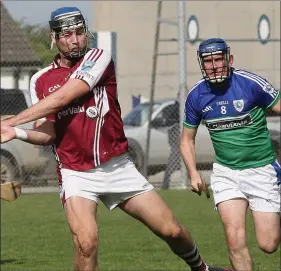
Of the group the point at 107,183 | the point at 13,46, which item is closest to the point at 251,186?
the point at 107,183

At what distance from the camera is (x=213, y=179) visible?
8.81 metres

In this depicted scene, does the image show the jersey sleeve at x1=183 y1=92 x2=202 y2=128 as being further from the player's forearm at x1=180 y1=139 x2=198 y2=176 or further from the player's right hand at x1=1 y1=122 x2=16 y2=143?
the player's right hand at x1=1 y1=122 x2=16 y2=143

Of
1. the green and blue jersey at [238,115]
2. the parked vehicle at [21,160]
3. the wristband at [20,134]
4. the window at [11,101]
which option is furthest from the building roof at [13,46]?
the wristband at [20,134]

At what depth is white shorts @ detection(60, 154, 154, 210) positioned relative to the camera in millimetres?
7762

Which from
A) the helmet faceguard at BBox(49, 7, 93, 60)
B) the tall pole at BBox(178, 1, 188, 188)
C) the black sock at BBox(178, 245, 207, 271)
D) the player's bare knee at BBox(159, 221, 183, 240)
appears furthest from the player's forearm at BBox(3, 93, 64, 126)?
the tall pole at BBox(178, 1, 188, 188)

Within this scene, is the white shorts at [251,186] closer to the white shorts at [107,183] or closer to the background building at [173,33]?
the white shorts at [107,183]

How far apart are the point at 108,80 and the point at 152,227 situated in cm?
113

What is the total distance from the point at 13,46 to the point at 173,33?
1126 centimetres

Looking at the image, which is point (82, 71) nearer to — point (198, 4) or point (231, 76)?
point (231, 76)

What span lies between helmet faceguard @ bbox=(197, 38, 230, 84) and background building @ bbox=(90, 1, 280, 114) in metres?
17.9

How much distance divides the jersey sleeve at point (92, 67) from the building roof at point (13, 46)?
1324 cm

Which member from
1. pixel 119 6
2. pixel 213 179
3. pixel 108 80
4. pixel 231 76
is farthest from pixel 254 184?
pixel 119 6

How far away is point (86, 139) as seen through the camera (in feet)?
25.5

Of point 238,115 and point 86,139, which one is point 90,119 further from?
point 238,115
